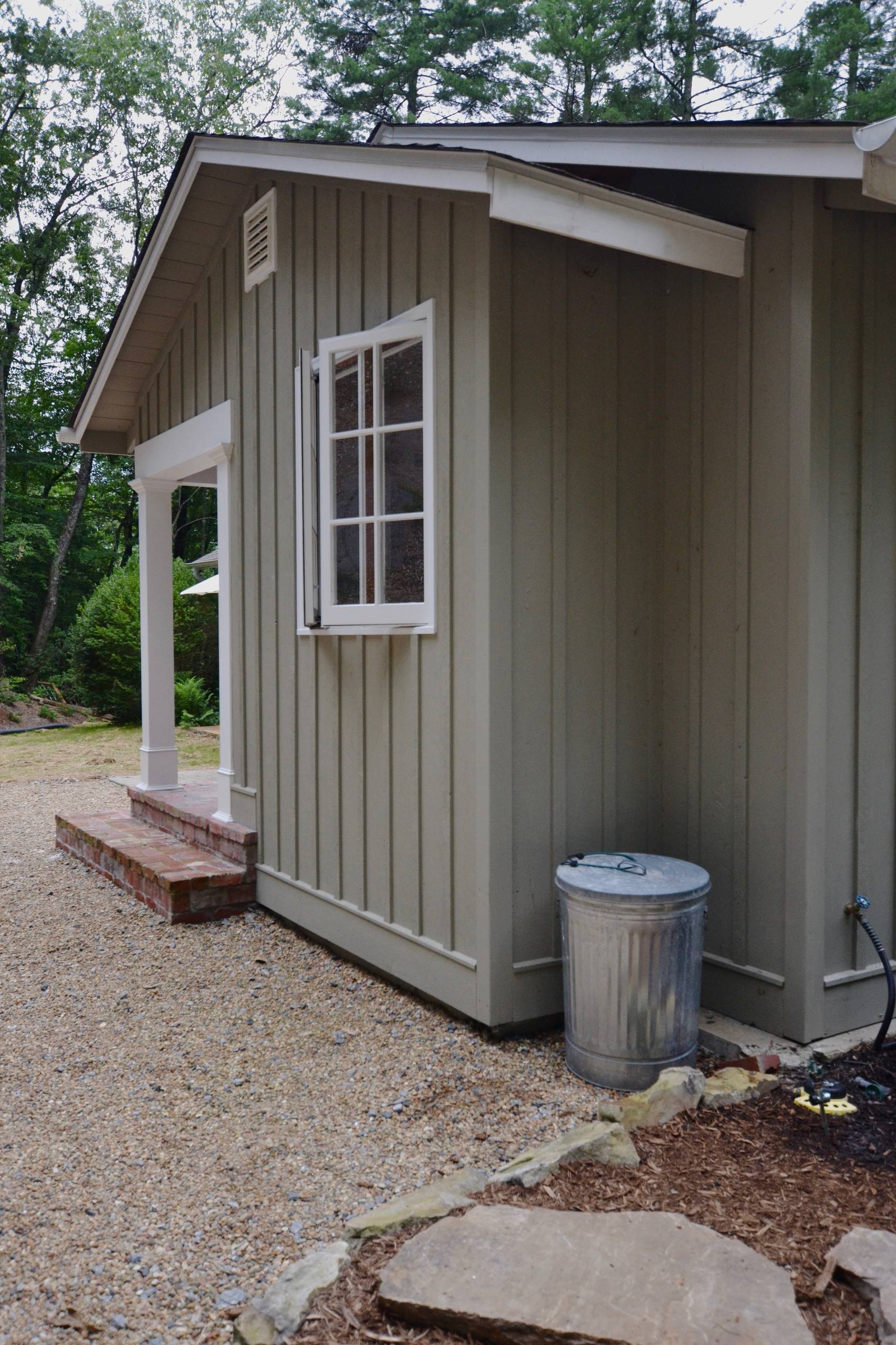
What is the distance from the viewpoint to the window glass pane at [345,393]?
157 inches

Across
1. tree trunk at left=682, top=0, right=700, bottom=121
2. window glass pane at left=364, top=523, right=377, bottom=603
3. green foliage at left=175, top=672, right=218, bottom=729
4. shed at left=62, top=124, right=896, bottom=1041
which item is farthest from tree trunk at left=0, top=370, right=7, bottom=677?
window glass pane at left=364, top=523, right=377, bottom=603

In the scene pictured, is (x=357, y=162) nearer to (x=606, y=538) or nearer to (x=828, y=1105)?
(x=606, y=538)

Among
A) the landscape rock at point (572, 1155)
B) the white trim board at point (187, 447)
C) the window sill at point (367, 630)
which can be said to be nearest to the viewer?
the landscape rock at point (572, 1155)

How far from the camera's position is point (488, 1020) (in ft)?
10.7

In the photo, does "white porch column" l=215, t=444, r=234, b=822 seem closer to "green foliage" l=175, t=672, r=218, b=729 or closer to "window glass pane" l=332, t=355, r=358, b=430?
"window glass pane" l=332, t=355, r=358, b=430

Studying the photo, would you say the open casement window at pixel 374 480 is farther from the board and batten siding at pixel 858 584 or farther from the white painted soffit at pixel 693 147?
the board and batten siding at pixel 858 584

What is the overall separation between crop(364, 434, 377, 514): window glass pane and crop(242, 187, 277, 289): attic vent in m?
1.37

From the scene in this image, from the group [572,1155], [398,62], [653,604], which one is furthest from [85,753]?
[398,62]

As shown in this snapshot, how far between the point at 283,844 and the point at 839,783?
103 inches

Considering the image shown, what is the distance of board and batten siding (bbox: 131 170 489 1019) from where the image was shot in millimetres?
3365

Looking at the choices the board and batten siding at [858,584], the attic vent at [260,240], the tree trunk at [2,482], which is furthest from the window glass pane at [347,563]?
the tree trunk at [2,482]

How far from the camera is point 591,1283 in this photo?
1897 millimetres

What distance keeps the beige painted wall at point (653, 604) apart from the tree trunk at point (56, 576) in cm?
1427

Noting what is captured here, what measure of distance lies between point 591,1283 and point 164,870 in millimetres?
3516
